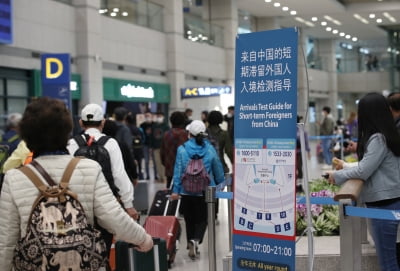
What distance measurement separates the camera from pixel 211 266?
18.4 feet

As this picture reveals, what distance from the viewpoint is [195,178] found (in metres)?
7.79

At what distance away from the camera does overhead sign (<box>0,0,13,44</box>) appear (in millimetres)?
15663

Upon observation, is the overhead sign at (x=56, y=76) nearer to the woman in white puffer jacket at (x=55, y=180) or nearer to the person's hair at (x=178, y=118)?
the person's hair at (x=178, y=118)

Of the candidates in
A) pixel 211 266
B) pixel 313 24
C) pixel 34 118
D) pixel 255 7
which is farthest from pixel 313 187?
pixel 313 24

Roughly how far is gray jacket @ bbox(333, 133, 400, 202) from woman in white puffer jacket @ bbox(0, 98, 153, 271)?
1861 millimetres

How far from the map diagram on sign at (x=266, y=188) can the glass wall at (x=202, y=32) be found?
76.9 feet

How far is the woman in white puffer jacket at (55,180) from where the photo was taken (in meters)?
3.10

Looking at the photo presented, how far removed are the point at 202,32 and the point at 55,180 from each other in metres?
26.9

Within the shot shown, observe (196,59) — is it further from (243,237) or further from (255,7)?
(243,237)

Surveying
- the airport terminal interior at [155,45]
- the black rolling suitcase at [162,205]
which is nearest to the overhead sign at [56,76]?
the airport terminal interior at [155,45]

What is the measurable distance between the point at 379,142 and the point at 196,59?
958 inches

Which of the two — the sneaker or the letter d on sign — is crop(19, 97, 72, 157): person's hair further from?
the letter d on sign

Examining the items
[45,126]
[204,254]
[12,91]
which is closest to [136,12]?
[12,91]

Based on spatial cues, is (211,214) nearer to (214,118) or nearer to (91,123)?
(91,123)
